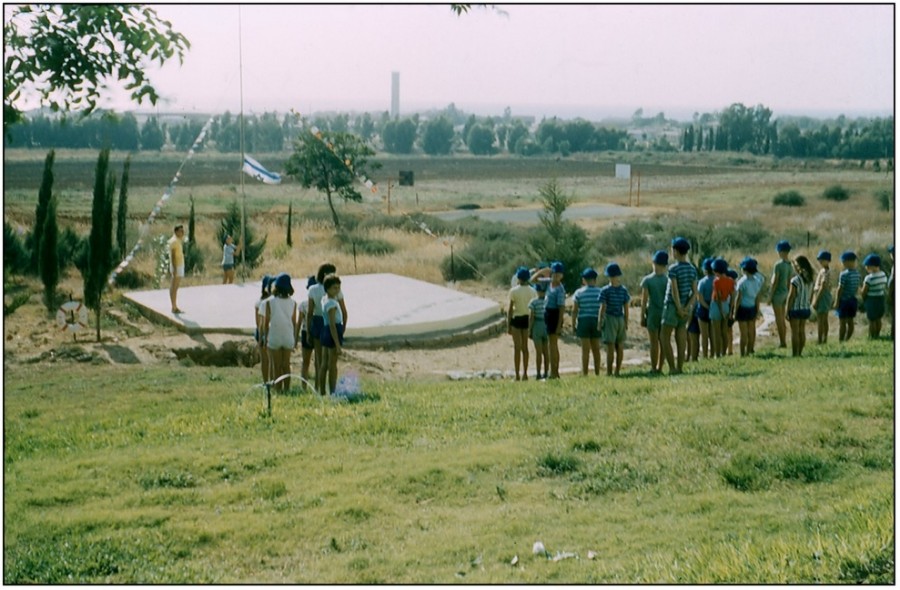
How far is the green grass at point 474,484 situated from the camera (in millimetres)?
5824

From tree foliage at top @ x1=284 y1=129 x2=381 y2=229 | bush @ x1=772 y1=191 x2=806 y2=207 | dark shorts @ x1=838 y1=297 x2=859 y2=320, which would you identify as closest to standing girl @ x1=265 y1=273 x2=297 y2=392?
dark shorts @ x1=838 y1=297 x2=859 y2=320

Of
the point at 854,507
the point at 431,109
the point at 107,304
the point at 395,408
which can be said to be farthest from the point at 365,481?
the point at 431,109

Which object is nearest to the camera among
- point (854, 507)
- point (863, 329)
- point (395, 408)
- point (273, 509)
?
point (854, 507)

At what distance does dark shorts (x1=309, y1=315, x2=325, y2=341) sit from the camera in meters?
10.7

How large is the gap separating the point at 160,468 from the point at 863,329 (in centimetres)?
1343

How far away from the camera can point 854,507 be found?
634cm

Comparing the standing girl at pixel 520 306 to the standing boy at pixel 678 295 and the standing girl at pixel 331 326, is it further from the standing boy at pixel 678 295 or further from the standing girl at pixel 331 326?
the standing girl at pixel 331 326

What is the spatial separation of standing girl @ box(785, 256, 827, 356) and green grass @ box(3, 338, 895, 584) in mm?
1260

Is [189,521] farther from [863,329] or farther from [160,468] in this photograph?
[863,329]

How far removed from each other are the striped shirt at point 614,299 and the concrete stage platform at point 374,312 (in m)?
5.55

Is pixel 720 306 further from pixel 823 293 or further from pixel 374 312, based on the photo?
pixel 374 312

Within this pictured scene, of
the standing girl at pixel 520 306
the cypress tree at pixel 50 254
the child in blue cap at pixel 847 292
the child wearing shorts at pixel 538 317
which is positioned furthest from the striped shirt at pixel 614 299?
the cypress tree at pixel 50 254

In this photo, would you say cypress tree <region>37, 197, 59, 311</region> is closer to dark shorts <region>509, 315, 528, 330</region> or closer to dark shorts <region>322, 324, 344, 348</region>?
dark shorts <region>322, 324, 344, 348</region>

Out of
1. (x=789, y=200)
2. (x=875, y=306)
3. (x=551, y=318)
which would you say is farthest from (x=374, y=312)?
(x=789, y=200)
